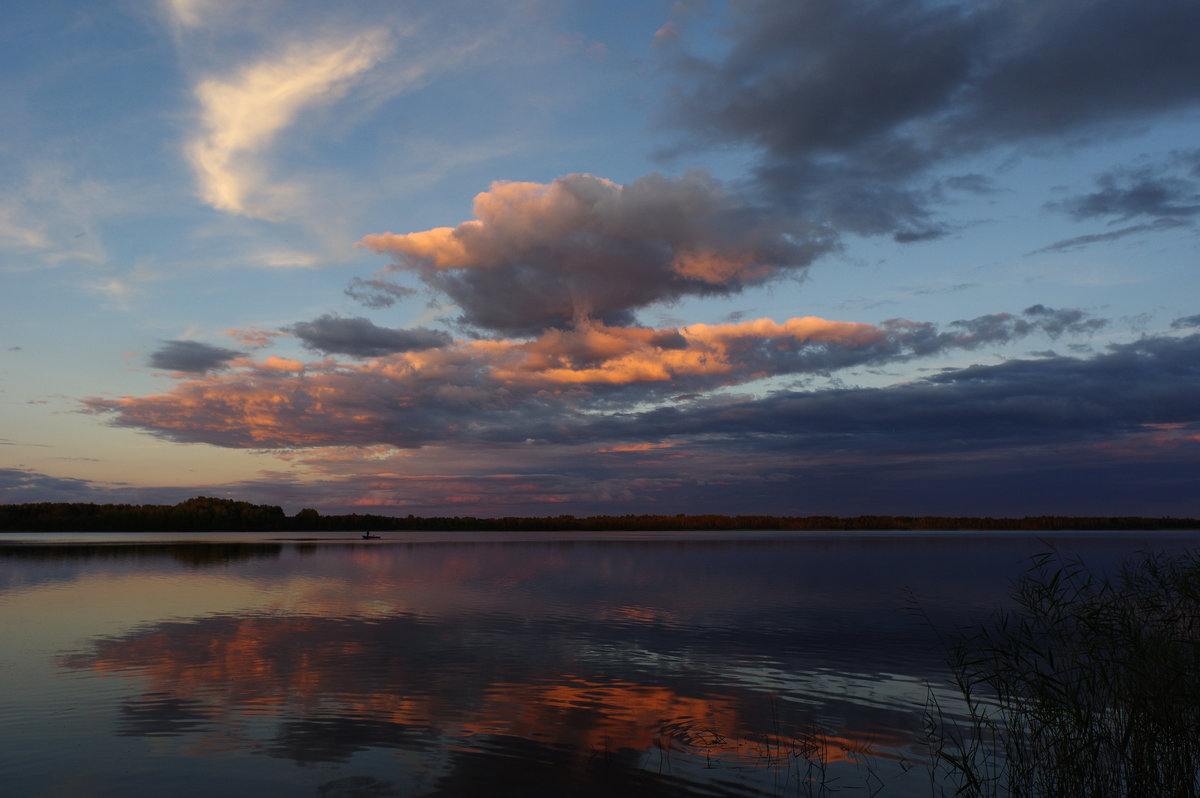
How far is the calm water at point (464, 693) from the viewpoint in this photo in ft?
35.5

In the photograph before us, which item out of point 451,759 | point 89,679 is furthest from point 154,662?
point 451,759

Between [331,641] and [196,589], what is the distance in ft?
67.8

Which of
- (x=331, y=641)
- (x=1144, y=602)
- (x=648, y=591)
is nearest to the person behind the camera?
(x=1144, y=602)

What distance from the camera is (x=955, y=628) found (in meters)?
26.0

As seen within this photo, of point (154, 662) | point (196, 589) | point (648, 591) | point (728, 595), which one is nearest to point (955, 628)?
point (728, 595)

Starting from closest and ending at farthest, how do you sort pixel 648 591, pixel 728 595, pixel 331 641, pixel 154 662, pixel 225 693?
1. pixel 225 693
2. pixel 154 662
3. pixel 331 641
4. pixel 728 595
5. pixel 648 591

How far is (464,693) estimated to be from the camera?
15930 mm

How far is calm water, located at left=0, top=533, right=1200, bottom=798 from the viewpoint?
10.8 m

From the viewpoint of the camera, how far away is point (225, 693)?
51.0ft

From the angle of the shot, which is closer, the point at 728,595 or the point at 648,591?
the point at 728,595

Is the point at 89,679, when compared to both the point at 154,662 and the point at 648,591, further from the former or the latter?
the point at 648,591

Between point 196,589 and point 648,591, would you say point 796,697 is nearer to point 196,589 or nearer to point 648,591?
point 648,591

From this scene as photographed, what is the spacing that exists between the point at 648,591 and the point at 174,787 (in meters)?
30.9

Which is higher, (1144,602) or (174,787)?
(1144,602)
